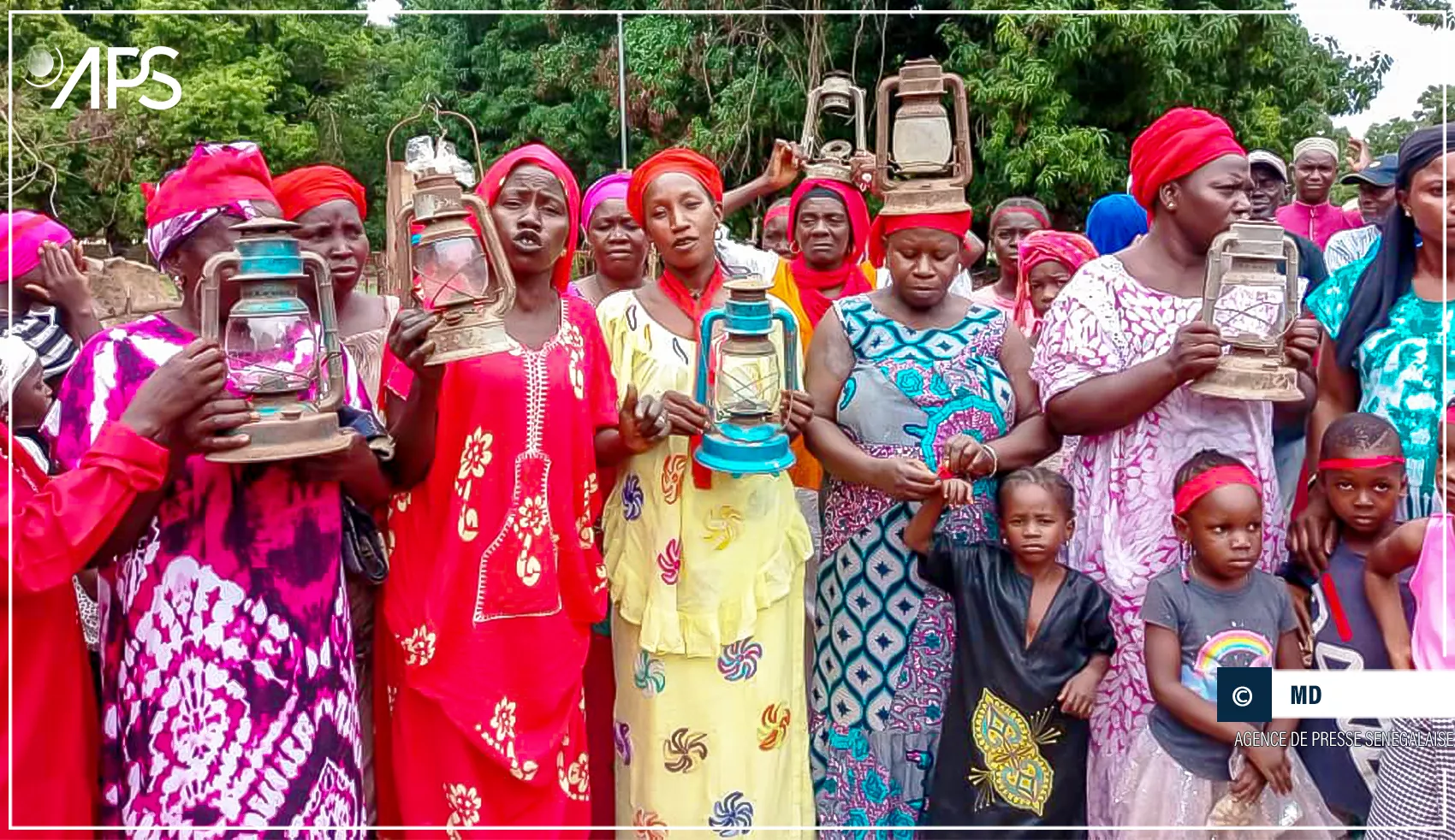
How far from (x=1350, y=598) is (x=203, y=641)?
2.87 metres

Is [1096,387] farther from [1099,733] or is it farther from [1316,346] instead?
[1099,733]

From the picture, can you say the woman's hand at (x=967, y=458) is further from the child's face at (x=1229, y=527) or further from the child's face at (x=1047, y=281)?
the child's face at (x=1047, y=281)

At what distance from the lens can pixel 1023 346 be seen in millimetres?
3531

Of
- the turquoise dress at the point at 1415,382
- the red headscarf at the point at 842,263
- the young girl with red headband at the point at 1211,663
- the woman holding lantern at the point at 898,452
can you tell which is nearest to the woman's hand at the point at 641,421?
the woman holding lantern at the point at 898,452

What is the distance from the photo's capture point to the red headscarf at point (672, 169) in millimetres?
3555

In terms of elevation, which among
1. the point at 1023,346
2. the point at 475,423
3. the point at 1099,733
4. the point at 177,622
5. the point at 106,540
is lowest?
the point at 1099,733

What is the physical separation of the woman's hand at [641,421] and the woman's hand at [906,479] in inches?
22.8

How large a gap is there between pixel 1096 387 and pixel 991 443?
314 millimetres

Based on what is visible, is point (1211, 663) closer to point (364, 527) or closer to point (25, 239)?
point (364, 527)

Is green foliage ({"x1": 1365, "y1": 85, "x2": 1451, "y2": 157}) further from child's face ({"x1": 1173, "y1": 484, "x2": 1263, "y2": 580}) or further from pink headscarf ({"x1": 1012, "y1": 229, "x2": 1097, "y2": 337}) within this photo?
child's face ({"x1": 1173, "y1": 484, "x2": 1263, "y2": 580})

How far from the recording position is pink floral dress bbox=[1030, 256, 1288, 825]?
3348mm

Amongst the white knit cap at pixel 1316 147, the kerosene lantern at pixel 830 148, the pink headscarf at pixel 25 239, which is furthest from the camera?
the white knit cap at pixel 1316 147

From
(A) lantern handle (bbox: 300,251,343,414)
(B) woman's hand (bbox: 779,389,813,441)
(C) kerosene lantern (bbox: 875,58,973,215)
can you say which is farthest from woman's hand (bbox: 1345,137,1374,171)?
(A) lantern handle (bbox: 300,251,343,414)

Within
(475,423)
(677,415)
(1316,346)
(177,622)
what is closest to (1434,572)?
(1316,346)
